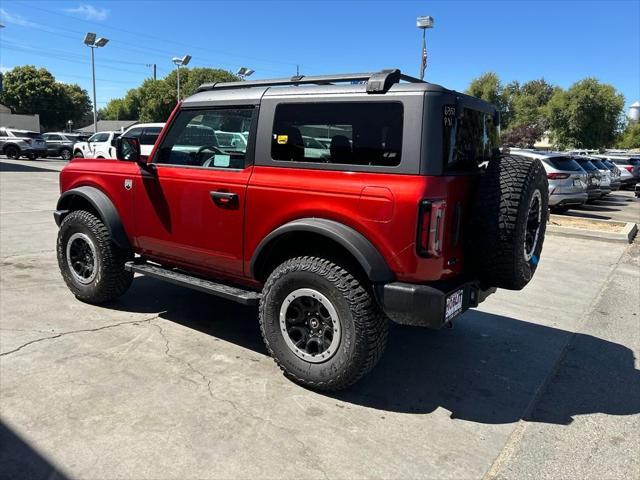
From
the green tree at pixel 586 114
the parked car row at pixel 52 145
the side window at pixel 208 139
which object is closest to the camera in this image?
the side window at pixel 208 139

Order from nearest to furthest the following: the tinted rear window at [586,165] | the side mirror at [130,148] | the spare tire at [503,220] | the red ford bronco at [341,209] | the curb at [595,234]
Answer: the red ford bronco at [341,209]
the spare tire at [503,220]
the side mirror at [130,148]
the curb at [595,234]
the tinted rear window at [586,165]

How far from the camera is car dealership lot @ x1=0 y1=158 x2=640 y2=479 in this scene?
105 inches

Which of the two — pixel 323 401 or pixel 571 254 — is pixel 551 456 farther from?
pixel 571 254

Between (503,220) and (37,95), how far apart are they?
79.2 metres

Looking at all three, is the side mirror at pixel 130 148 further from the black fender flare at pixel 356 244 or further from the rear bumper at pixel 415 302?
the rear bumper at pixel 415 302

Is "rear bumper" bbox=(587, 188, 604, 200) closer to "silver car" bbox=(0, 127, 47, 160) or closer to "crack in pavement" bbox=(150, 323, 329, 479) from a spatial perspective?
"crack in pavement" bbox=(150, 323, 329, 479)

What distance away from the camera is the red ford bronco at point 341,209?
304 cm

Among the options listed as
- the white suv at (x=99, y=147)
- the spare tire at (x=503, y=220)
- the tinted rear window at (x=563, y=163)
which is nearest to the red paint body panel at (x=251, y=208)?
the spare tire at (x=503, y=220)

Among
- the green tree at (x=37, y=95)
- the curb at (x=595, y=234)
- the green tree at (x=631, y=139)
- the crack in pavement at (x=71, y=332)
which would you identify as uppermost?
the green tree at (x=37, y=95)

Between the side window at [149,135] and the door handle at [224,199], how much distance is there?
1215cm

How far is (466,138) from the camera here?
3480 mm

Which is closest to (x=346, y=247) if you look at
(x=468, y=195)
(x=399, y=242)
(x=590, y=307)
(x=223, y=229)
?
(x=399, y=242)

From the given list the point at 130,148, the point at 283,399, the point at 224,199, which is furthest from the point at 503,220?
the point at 130,148

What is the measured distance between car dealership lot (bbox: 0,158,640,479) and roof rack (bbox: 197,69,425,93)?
79.9 inches
